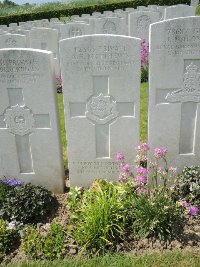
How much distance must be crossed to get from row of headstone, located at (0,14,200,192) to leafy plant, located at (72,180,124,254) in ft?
2.75

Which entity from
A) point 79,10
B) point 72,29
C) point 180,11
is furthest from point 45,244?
point 79,10

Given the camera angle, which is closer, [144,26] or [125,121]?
[125,121]

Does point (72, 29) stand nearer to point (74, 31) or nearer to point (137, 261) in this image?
point (74, 31)

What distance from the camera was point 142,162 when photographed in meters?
5.29

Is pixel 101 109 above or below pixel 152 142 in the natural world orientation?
above

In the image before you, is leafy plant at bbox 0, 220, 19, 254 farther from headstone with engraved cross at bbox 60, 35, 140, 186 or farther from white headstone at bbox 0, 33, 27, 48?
white headstone at bbox 0, 33, 27, 48

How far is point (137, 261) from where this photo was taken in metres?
3.64

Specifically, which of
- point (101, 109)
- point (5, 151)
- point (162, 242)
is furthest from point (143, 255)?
point (5, 151)

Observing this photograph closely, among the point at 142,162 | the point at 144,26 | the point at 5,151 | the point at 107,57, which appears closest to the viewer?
the point at 107,57

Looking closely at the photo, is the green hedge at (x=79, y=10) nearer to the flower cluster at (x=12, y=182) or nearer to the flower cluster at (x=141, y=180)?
the flower cluster at (x=12, y=182)

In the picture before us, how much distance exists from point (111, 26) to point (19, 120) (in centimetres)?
862

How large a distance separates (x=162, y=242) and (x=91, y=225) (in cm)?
84

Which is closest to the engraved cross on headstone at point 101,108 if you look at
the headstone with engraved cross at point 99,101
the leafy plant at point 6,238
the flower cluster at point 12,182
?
the headstone with engraved cross at point 99,101

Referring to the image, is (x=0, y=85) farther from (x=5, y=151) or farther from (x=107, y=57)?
(x=107, y=57)
